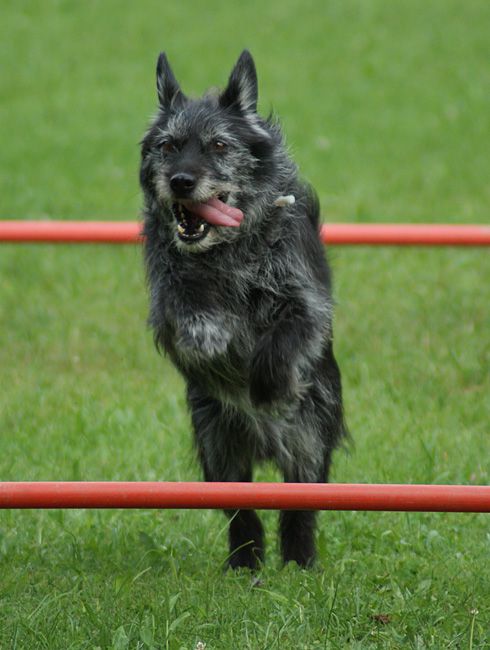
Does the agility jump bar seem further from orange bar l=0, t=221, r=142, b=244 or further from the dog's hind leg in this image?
the dog's hind leg

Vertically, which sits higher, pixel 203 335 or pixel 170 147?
pixel 170 147

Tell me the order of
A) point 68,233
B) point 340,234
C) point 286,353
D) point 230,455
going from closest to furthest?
point 286,353, point 230,455, point 340,234, point 68,233

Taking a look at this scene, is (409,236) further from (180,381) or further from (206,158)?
(206,158)

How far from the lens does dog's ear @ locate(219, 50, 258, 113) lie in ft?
16.2

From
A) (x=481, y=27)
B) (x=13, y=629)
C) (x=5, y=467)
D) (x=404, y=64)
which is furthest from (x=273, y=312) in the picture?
(x=481, y=27)

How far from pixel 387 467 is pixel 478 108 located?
27.4 ft

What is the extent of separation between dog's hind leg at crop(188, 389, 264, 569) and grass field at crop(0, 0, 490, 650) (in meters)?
0.14

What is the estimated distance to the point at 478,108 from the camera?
44.7 ft

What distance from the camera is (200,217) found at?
4.73m

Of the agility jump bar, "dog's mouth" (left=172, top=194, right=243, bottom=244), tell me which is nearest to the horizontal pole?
"dog's mouth" (left=172, top=194, right=243, bottom=244)

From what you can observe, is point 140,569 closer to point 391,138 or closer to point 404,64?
point 391,138

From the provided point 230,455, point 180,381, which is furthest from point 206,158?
point 180,381

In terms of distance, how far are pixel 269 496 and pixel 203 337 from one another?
46.8 inches

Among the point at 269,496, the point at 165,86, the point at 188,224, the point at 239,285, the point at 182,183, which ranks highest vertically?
the point at 165,86
